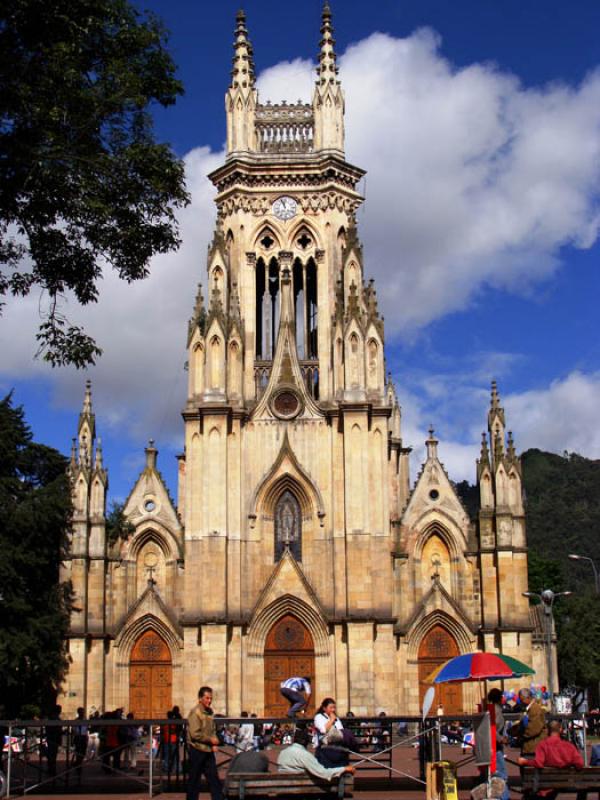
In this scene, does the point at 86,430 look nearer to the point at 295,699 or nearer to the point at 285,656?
the point at 285,656

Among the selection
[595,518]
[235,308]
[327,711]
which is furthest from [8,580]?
[595,518]

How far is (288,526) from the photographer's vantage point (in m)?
42.4

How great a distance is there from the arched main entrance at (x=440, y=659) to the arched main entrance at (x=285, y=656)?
4090 mm

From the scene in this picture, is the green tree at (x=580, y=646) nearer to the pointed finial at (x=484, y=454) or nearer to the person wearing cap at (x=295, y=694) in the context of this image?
the pointed finial at (x=484, y=454)

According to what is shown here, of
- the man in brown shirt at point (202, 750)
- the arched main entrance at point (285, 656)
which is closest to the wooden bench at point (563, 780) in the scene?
the man in brown shirt at point (202, 750)

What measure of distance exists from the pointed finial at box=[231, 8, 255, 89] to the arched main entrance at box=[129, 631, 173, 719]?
892 inches

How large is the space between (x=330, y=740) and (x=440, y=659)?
85.8 feet

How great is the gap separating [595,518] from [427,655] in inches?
3502

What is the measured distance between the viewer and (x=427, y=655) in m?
41.6

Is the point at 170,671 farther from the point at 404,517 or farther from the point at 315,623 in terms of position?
the point at 404,517

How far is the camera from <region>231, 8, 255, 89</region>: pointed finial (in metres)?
47.3

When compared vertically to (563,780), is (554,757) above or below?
above

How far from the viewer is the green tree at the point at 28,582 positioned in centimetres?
3556

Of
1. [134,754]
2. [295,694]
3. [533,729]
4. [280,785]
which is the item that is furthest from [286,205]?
→ [280,785]
